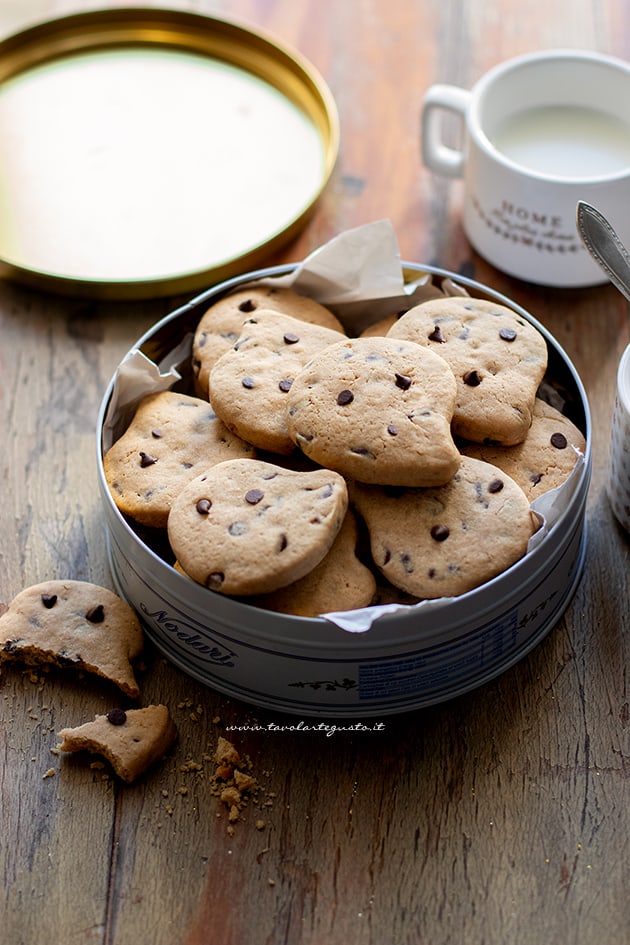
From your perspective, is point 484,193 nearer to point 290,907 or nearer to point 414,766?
point 414,766

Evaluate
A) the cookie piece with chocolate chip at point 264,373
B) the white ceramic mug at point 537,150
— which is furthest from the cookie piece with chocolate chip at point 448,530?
the white ceramic mug at point 537,150

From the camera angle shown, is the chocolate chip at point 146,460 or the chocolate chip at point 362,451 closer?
the chocolate chip at point 362,451

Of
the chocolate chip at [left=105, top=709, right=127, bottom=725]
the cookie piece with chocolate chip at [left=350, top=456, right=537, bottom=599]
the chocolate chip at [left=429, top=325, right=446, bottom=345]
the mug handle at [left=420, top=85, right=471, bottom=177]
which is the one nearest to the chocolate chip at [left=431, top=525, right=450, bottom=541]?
the cookie piece with chocolate chip at [left=350, top=456, right=537, bottom=599]

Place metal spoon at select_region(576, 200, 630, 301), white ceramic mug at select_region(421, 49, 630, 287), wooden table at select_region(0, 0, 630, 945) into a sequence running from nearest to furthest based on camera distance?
wooden table at select_region(0, 0, 630, 945) → metal spoon at select_region(576, 200, 630, 301) → white ceramic mug at select_region(421, 49, 630, 287)

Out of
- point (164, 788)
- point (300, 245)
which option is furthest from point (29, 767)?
point (300, 245)

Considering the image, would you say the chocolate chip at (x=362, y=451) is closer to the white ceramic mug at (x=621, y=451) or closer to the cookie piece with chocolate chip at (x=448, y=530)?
the cookie piece with chocolate chip at (x=448, y=530)

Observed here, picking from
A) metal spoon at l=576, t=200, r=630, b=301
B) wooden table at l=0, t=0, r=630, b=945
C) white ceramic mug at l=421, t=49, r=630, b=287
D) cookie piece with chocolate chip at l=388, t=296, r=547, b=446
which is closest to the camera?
wooden table at l=0, t=0, r=630, b=945

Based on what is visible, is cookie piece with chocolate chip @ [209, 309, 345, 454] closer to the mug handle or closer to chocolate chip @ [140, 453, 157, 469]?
chocolate chip @ [140, 453, 157, 469]
